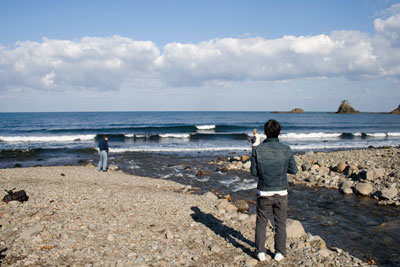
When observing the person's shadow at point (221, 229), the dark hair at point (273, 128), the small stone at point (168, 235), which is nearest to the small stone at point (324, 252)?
the person's shadow at point (221, 229)

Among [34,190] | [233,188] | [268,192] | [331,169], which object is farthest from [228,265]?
[331,169]

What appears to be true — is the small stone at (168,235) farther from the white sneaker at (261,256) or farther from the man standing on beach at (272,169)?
the man standing on beach at (272,169)

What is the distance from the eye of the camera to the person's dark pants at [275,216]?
469 centimetres

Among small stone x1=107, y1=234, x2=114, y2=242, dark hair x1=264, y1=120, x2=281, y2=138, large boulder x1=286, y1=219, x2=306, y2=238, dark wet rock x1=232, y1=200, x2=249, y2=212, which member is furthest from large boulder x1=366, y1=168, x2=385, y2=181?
small stone x1=107, y1=234, x2=114, y2=242

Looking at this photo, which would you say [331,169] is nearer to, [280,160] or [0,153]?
[280,160]

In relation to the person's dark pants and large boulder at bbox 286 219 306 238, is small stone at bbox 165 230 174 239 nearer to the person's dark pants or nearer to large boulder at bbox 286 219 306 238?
the person's dark pants

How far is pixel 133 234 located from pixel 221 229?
2121 millimetres

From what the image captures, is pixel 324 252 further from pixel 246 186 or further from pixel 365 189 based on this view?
pixel 246 186

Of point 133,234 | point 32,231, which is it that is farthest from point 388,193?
point 32,231

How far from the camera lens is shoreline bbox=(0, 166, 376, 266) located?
5078 mm

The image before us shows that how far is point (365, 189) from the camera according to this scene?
1116 cm

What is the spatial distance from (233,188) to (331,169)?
6.37 metres

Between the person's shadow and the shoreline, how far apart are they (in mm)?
20

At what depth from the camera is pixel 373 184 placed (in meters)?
11.9
